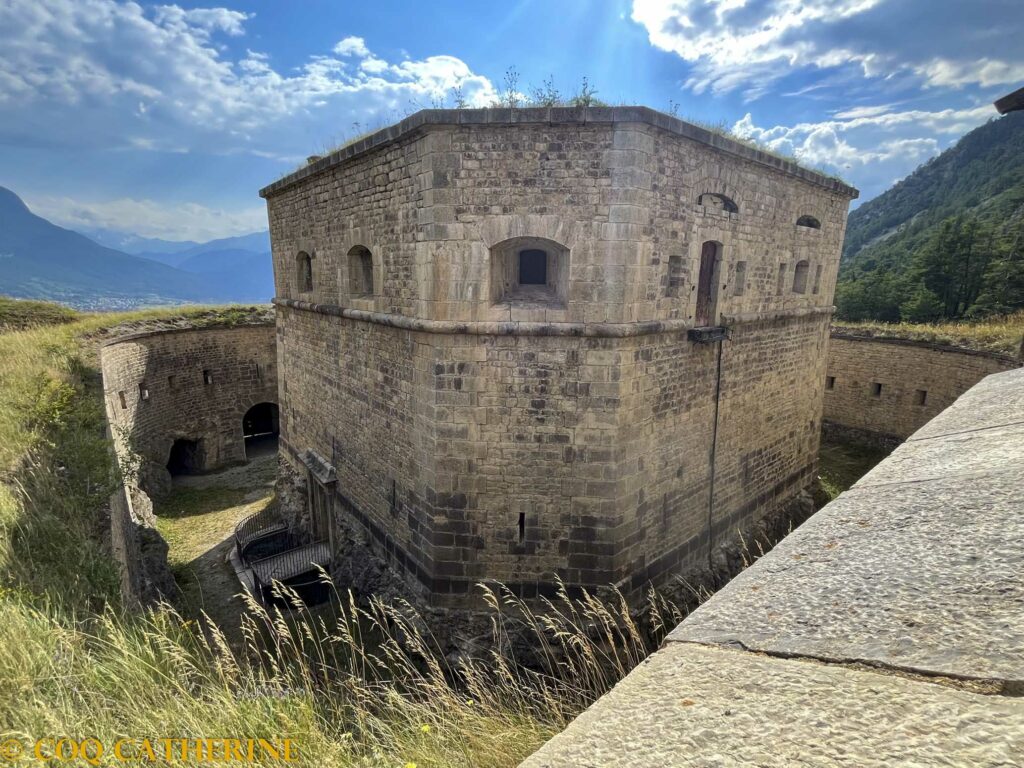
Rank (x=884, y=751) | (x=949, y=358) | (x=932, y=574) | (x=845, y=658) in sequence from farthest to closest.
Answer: (x=949, y=358) < (x=932, y=574) < (x=845, y=658) < (x=884, y=751)

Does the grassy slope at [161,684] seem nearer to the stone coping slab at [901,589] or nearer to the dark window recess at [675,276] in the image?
the stone coping slab at [901,589]

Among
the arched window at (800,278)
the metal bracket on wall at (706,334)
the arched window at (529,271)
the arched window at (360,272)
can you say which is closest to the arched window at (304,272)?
the arched window at (360,272)

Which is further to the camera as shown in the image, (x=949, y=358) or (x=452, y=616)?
(x=949, y=358)

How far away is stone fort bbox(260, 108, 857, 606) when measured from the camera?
6367 millimetres

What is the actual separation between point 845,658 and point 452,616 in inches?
272

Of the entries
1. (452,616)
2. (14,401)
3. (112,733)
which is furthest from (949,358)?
(14,401)

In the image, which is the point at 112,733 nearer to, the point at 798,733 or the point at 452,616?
the point at 798,733

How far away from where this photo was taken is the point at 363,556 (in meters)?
9.38

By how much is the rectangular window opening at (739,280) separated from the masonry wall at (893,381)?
956 cm

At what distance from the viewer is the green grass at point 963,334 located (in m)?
15.1

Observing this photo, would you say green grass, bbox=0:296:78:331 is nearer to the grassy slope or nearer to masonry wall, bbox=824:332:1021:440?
the grassy slope

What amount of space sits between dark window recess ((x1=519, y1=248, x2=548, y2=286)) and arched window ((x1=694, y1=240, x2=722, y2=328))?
99.0 inches

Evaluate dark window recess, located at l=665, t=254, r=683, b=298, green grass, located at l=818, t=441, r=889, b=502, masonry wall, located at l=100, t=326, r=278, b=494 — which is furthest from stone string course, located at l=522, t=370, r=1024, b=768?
masonry wall, located at l=100, t=326, r=278, b=494

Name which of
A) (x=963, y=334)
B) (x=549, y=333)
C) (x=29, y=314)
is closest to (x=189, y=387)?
(x=29, y=314)
